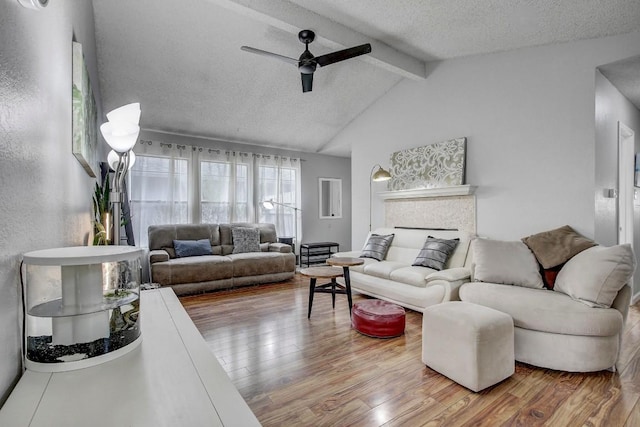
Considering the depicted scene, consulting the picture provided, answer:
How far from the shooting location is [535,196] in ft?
11.3

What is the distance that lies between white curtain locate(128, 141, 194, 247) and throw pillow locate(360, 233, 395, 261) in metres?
3.12

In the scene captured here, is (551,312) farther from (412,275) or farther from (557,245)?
(412,275)

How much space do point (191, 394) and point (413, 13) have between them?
3.62 meters

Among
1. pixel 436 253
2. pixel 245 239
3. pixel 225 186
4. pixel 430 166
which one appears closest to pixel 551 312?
pixel 436 253

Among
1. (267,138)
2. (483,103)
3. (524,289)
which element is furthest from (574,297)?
(267,138)

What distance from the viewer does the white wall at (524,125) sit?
3129mm

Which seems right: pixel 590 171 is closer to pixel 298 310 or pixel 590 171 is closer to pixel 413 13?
pixel 413 13

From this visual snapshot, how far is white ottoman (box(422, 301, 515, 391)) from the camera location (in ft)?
6.73

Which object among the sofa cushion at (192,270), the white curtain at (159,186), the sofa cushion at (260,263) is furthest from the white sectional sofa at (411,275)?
the white curtain at (159,186)

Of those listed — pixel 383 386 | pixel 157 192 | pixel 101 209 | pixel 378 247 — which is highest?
pixel 157 192

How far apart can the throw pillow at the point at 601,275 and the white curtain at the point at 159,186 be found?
528 centimetres

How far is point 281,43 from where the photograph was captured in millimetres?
3834

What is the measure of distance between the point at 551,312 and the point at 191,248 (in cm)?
463

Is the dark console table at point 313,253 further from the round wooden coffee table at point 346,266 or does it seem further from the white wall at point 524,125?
the white wall at point 524,125
